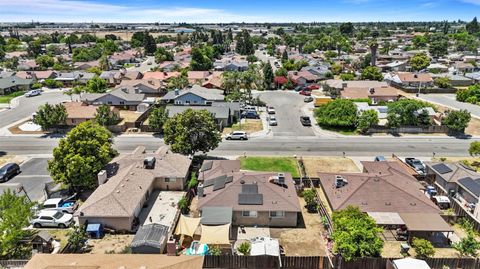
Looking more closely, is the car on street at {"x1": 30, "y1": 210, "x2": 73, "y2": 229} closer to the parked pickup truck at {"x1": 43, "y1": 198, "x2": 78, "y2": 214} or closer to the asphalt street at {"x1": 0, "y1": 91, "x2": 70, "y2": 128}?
the parked pickup truck at {"x1": 43, "y1": 198, "x2": 78, "y2": 214}

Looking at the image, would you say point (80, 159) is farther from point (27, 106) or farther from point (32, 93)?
point (32, 93)

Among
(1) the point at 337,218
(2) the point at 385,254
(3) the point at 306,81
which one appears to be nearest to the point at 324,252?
(1) the point at 337,218

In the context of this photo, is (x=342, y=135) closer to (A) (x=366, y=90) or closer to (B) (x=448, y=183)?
(B) (x=448, y=183)

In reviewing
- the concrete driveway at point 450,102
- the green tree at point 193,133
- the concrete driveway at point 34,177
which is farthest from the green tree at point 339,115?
the concrete driveway at point 34,177

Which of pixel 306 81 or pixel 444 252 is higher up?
pixel 306 81

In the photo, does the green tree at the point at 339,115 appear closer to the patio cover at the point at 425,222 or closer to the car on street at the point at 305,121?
the car on street at the point at 305,121
